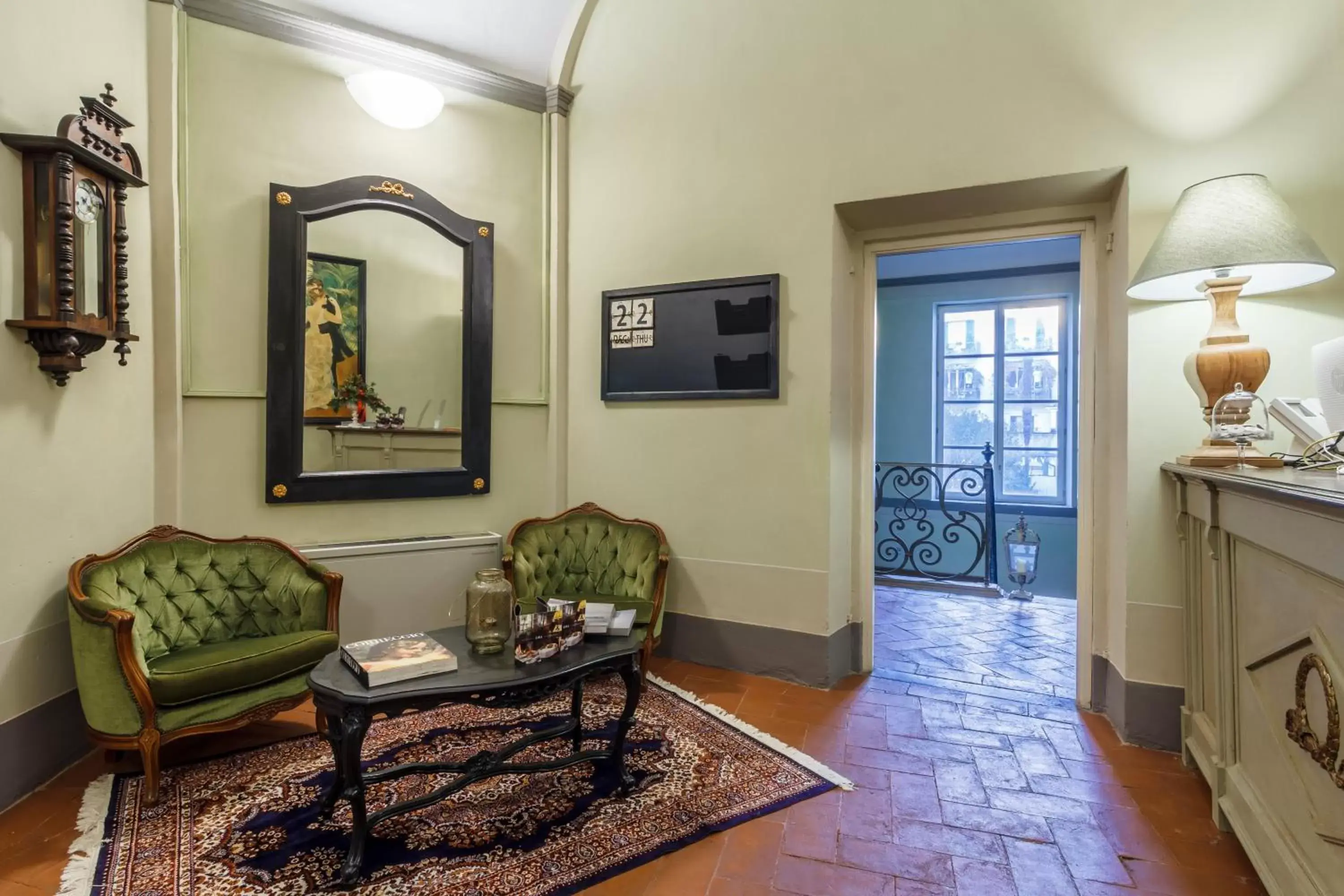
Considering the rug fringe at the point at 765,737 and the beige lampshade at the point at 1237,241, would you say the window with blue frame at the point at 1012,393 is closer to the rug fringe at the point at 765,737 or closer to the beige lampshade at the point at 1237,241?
the beige lampshade at the point at 1237,241

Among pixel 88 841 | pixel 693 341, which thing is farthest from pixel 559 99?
pixel 88 841

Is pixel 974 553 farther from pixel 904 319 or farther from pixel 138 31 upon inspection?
pixel 138 31

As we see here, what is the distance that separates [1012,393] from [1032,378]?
23 cm

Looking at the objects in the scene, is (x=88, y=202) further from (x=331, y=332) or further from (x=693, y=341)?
(x=693, y=341)

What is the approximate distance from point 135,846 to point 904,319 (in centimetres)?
674

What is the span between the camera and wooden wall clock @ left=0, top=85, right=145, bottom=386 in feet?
7.67

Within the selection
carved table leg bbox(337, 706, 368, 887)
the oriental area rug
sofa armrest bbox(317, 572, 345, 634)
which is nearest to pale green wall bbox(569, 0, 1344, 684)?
the oriental area rug

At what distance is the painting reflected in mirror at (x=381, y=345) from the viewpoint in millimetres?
3498

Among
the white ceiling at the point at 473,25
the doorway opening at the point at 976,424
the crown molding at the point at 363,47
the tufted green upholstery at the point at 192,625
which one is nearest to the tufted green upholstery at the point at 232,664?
the tufted green upholstery at the point at 192,625

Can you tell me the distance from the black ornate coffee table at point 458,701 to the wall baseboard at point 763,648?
1.25m

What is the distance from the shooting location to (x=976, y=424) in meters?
6.59

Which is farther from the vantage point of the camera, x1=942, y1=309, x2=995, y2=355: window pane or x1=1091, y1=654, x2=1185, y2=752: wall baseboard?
x1=942, y1=309, x2=995, y2=355: window pane

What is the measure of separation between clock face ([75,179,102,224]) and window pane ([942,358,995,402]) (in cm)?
651

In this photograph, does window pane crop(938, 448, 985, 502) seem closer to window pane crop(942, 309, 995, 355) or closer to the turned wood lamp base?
window pane crop(942, 309, 995, 355)
